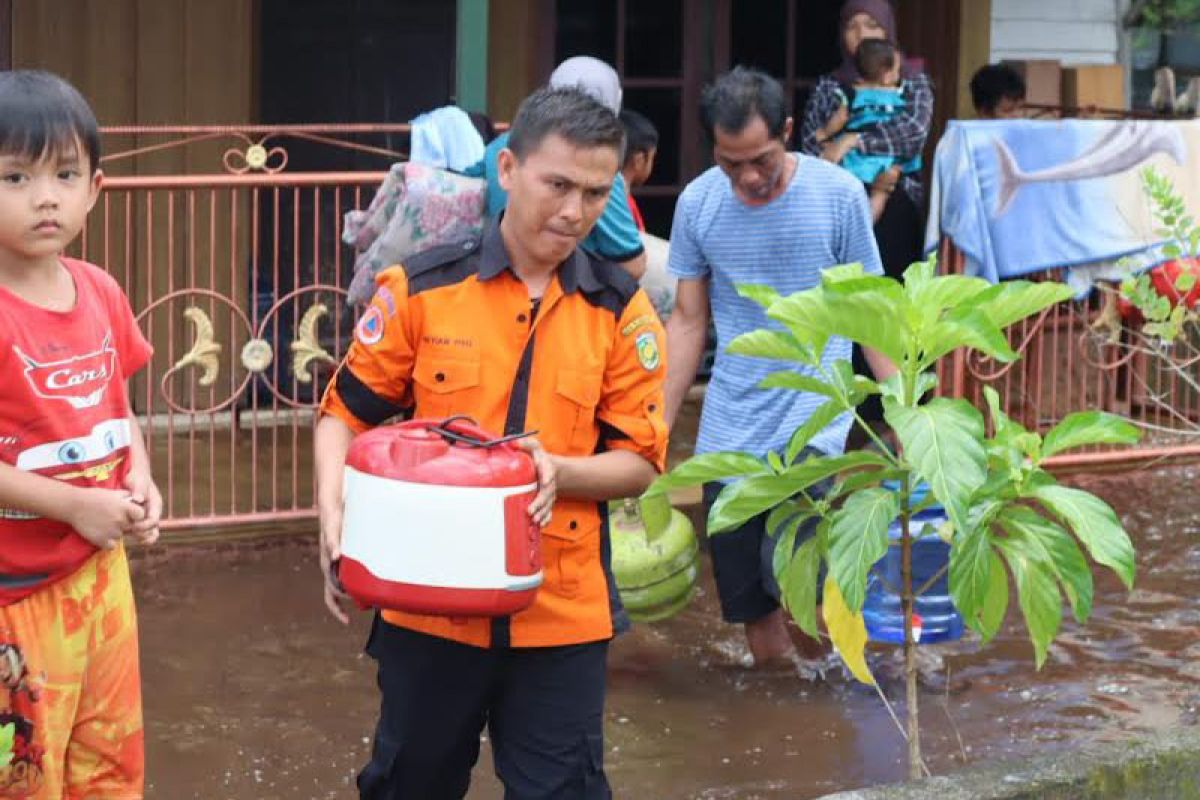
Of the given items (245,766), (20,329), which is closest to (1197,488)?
(245,766)

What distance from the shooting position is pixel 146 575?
759 centimetres

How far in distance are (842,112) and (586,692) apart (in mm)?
5335

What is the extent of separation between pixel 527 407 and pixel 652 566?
244 centimetres

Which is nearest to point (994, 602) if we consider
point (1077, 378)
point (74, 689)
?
point (74, 689)

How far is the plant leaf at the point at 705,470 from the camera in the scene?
4.16m

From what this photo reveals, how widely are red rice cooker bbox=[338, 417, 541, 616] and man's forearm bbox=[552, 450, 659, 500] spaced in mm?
206

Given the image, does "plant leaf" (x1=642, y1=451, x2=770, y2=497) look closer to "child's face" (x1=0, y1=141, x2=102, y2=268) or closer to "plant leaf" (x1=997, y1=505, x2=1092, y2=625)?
"plant leaf" (x1=997, y1=505, x2=1092, y2=625)

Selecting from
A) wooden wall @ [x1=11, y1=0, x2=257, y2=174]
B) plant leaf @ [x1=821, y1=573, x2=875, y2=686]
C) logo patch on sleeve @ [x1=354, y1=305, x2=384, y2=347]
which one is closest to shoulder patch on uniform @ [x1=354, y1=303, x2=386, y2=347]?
logo patch on sleeve @ [x1=354, y1=305, x2=384, y2=347]

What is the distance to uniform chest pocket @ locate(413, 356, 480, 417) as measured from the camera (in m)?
4.00

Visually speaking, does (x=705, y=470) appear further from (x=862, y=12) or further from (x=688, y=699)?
(x=862, y=12)

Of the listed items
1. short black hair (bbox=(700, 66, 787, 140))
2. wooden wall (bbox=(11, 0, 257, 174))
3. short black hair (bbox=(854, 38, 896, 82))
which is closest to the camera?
short black hair (bbox=(700, 66, 787, 140))

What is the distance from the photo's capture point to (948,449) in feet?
12.7

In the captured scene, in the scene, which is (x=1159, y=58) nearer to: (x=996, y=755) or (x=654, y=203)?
(x=654, y=203)

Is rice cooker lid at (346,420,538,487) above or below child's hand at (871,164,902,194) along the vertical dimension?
below
